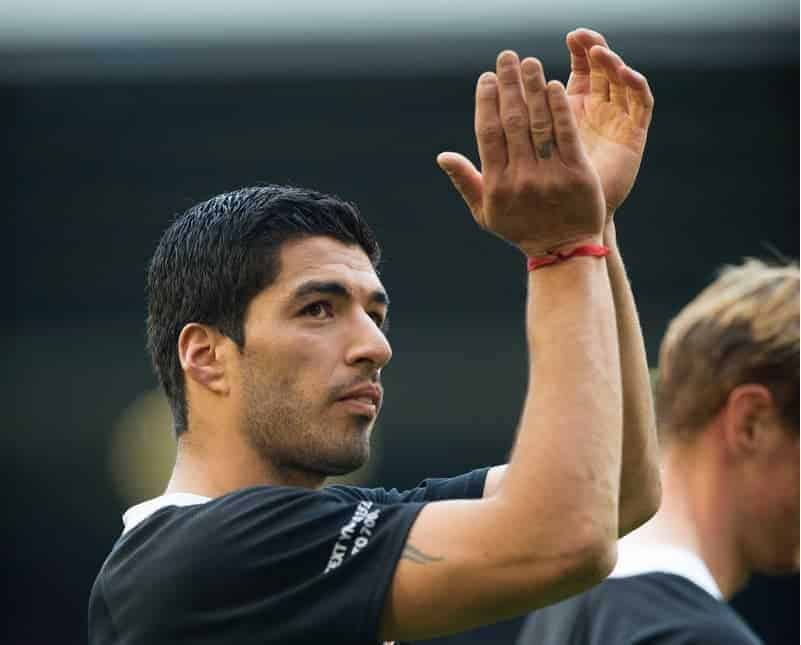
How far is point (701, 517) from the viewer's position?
3.62 metres

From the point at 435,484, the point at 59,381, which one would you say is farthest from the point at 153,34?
the point at 435,484

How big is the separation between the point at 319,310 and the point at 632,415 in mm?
633

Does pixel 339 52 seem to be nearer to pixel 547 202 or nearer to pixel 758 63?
pixel 758 63

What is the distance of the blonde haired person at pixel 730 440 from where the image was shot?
11.8ft

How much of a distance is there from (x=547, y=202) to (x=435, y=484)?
37.0 inches

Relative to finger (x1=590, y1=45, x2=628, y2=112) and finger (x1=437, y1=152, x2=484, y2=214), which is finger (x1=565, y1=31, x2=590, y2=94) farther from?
finger (x1=437, y1=152, x2=484, y2=214)

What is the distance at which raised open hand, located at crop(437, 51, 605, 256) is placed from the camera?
2.46 metres

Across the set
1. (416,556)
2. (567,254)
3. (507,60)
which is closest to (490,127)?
(507,60)

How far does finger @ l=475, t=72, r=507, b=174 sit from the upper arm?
0.55m

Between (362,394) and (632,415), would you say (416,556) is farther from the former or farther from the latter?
(632,415)

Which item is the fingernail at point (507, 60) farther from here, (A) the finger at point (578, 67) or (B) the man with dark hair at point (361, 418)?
(A) the finger at point (578, 67)

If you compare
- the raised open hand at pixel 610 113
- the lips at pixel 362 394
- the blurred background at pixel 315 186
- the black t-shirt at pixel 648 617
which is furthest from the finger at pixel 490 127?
the blurred background at pixel 315 186

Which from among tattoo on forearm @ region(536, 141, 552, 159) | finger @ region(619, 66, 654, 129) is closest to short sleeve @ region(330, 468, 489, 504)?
finger @ region(619, 66, 654, 129)

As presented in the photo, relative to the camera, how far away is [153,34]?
13.7 m
